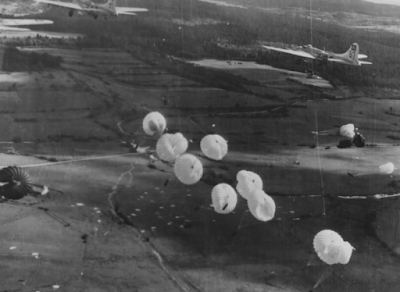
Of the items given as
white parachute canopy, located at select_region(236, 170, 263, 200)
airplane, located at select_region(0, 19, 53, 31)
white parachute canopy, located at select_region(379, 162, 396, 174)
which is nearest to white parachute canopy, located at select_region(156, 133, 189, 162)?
white parachute canopy, located at select_region(236, 170, 263, 200)

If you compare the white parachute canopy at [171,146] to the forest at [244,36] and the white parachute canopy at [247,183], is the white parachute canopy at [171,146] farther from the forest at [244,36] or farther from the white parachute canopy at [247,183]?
the forest at [244,36]

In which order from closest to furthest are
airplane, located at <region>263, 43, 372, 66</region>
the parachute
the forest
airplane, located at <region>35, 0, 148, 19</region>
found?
the parachute < airplane, located at <region>35, 0, 148, 19</region> < the forest < airplane, located at <region>263, 43, 372, 66</region>

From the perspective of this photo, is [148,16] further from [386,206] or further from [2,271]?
[386,206]

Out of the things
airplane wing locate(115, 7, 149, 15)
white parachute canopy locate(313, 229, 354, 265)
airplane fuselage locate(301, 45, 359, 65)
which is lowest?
white parachute canopy locate(313, 229, 354, 265)

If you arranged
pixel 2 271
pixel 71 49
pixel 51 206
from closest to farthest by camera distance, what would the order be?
pixel 2 271, pixel 51 206, pixel 71 49

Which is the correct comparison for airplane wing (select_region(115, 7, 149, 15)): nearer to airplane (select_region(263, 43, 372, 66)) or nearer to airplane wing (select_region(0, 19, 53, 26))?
airplane wing (select_region(0, 19, 53, 26))

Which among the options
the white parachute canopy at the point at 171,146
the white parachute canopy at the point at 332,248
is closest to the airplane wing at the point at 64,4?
the white parachute canopy at the point at 171,146

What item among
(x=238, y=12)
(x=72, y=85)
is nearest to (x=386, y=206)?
(x=238, y=12)
